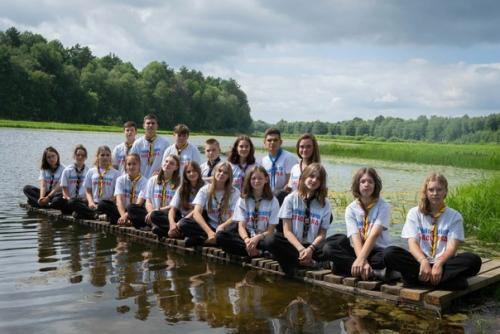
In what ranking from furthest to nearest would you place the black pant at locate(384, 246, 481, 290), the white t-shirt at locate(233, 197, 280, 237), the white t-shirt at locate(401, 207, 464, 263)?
the white t-shirt at locate(233, 197, 280, 237)
the white t-shirt at locate(401, 207, 464, 263)
the black pant at locate(384, 246, 481, 290)

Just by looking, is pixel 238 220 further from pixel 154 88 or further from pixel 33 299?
pixel 154 88

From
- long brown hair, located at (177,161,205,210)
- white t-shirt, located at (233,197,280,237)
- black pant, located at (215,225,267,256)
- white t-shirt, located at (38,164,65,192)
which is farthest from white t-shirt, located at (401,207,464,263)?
white t-shirt, located at (38,164,65,192)

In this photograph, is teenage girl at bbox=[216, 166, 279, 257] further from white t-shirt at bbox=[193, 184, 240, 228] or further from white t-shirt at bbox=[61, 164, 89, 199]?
white t-shirt at bbox=[61, 164, 89, 199]

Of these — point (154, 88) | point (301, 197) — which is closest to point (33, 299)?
point (301, 197)

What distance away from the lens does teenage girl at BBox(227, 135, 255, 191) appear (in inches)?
337

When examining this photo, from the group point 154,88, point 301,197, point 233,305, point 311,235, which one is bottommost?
point 233,305

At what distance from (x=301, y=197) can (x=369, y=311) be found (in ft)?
6.05

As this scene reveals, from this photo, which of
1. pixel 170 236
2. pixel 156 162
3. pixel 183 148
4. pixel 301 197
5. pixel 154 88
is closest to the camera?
pixel 301 197

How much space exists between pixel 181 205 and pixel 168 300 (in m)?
3.01

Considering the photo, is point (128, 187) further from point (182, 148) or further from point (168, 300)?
point (168, 300)

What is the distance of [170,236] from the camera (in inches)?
339

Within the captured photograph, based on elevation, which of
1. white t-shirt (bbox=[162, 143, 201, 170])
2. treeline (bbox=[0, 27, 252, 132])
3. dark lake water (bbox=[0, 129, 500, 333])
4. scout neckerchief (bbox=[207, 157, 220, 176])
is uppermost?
treeline (bbox=[0, 27, 252, 132])

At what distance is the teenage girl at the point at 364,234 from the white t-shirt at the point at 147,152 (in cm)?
531

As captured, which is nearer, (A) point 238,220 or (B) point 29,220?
(A) point 238,220
